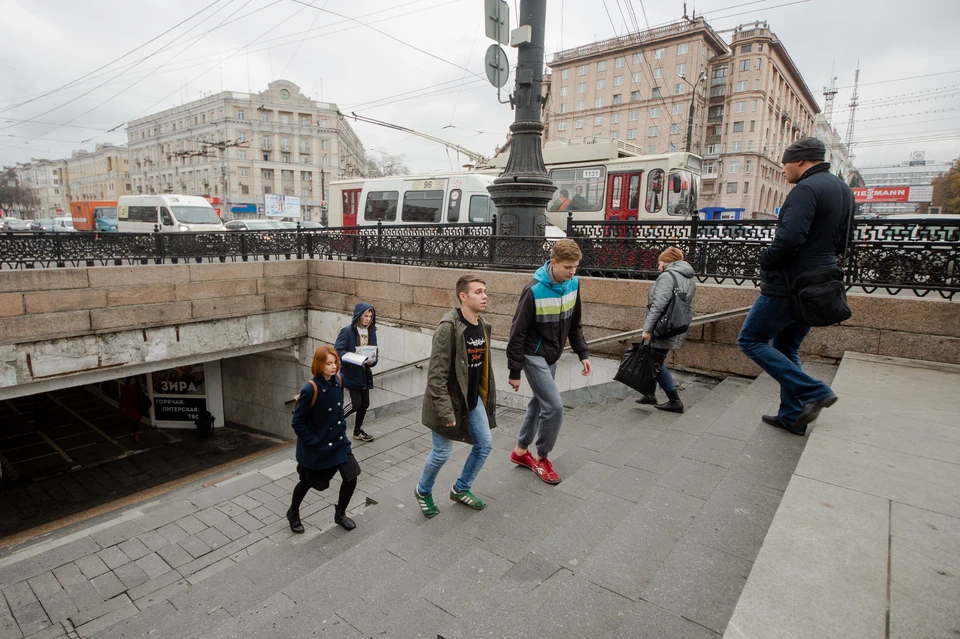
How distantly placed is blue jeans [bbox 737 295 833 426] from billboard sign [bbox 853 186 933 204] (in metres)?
58.6

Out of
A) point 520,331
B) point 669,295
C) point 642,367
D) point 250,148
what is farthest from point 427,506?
point 250,148

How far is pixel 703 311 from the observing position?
5883 millimetres

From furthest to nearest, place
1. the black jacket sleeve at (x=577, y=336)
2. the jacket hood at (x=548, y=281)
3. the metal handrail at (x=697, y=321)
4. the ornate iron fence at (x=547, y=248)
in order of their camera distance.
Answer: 1. the metal handrail at (x=697, y=321)
2. the ornate iron fence at (x=547, y=248)
3. the black jacket sleeve at (x=577, y=336)
4. the jacket hood at (x=548, y=281)

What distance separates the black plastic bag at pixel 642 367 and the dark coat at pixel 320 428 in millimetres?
2713

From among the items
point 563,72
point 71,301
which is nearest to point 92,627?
point 71,301

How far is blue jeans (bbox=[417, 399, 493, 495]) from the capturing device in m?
3.41

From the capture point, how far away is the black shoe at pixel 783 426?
3.58m

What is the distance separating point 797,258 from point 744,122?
56322mm

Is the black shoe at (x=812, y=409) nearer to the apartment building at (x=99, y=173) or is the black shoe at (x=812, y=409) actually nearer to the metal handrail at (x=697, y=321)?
the metal handrail at (x=697, y=321)

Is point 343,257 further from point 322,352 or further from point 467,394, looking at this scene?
point 467,394

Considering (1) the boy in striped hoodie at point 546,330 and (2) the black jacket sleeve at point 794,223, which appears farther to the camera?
(1) the boy in striped hoodie at point 546,330

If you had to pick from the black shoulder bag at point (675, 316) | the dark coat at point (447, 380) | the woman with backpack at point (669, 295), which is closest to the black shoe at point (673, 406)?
the woman with backpack at point (669, 295)

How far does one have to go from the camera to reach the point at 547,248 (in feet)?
23.5

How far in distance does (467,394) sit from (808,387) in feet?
7.61
